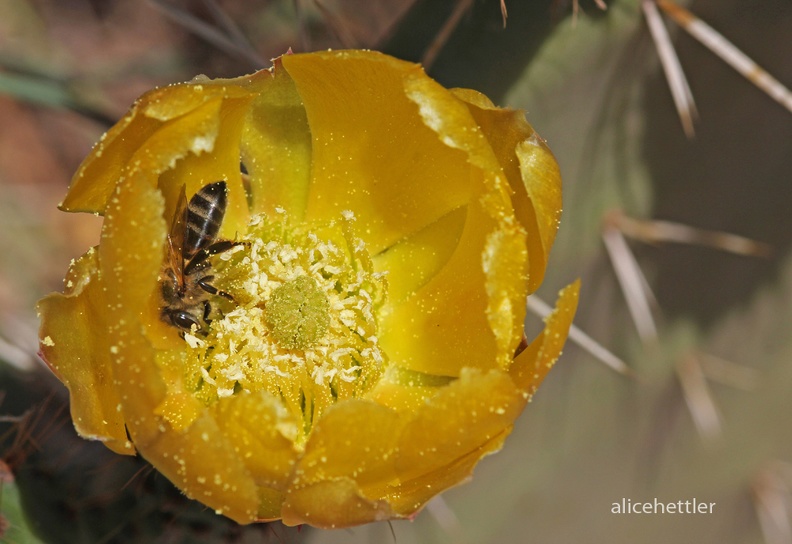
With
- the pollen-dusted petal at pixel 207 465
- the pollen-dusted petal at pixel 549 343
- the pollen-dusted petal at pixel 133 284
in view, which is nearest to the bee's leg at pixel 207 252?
the pollen-dusted petal at pixel 133 284

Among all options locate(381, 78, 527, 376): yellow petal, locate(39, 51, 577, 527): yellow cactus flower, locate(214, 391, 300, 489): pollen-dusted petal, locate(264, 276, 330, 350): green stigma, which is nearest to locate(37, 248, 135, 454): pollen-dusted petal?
locate(39, 51, 577, 527): yellow cactus flower

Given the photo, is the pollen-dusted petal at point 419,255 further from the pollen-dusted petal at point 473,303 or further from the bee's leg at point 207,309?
the bee's leg at point 207,309


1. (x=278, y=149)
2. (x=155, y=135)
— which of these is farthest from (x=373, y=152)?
(x=155, y=135)

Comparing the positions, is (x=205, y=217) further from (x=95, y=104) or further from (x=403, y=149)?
(x=95, y=104)

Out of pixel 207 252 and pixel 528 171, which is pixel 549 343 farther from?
pixel 207 252

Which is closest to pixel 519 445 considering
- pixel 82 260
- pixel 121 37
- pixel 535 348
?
pixel 535 348

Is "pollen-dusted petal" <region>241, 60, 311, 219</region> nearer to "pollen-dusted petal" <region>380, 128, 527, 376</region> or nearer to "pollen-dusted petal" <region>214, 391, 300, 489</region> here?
"pollen-dusted petal" <region>380, 128, 527, 376</region>
